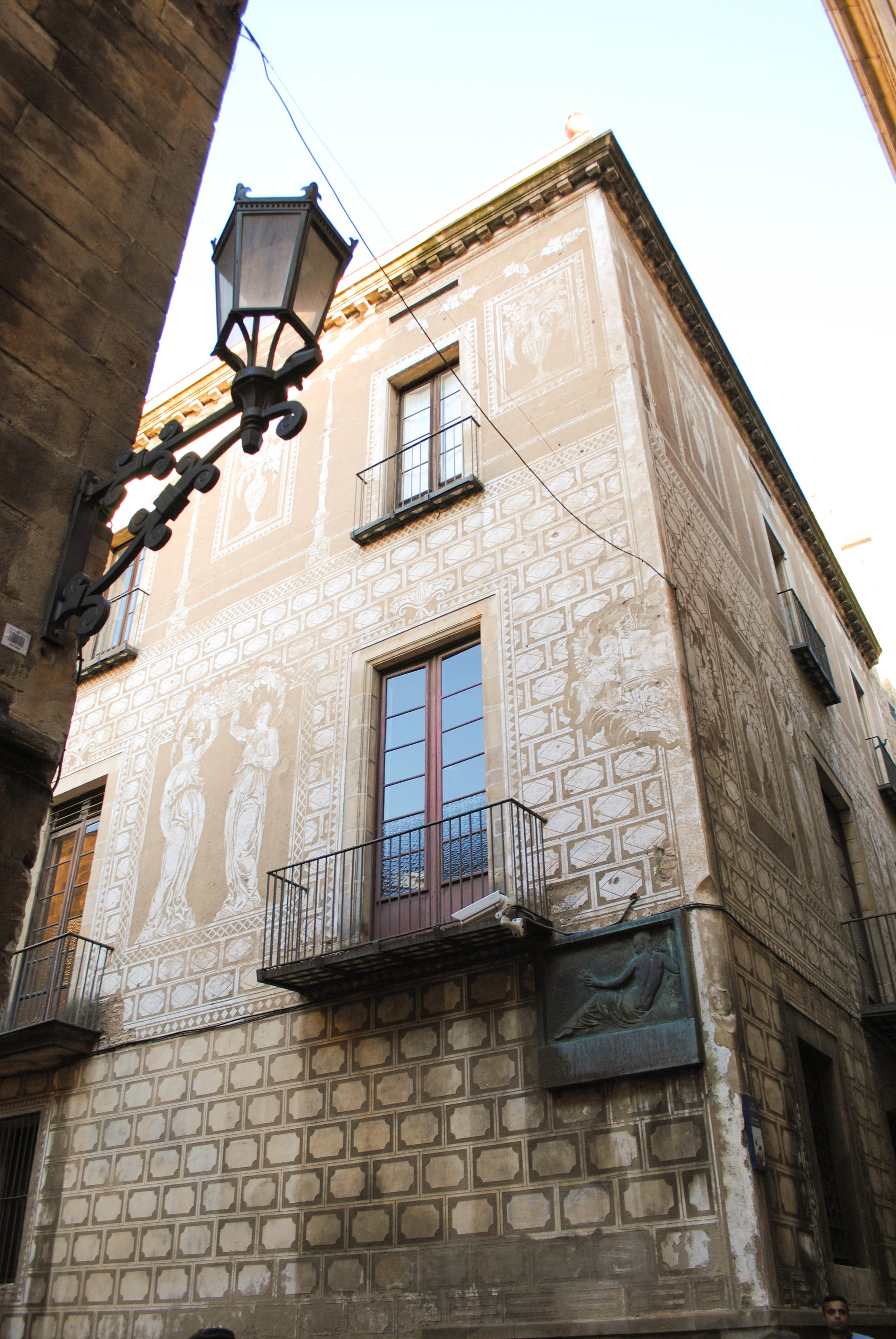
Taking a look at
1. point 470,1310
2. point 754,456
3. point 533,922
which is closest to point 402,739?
point 533,922

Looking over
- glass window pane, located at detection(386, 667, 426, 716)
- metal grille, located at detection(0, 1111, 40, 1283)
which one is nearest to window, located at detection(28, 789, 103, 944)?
metal grille, located at detection(0, 1111, 40, 1283)

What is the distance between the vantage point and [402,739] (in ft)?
33.9

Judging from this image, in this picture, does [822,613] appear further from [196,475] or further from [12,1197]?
[196,475]

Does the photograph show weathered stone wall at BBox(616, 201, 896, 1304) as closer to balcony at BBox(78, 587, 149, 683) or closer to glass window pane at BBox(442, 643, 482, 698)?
glass window pane at BBox(442, 643, 482, 698)

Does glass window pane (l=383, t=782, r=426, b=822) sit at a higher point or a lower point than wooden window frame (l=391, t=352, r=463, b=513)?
lower

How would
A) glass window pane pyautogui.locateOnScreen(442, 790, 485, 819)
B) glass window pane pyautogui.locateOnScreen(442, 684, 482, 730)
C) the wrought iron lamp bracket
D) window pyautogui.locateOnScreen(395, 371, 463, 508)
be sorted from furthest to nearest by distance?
1. window pyautogui.locateOnScreen(395, 371, 463, 508)
2. glass window pane pyautogui.locateOnScreen(442, 684, 482, 730)
3. glass window pane pyautogui.locateOnScreen(442, 790, 485, 819)
4. the wrought iron lamp bracket

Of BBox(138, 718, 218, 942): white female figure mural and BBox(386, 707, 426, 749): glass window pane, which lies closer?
BBox(386, 707, 426, 749): glass window pane

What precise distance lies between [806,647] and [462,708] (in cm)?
547

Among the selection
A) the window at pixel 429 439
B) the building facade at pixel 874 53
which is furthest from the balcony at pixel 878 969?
the building facade at pixel 874 53

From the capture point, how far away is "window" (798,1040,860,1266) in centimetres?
862

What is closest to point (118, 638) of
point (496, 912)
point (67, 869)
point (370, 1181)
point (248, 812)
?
point (67, 869)

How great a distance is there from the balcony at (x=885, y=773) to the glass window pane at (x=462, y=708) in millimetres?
9126

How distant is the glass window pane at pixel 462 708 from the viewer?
32.5ft

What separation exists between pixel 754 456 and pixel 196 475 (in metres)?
12.7
